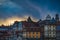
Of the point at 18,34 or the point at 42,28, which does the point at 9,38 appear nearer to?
the point at 18,34

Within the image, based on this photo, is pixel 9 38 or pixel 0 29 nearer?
pixel 9 38

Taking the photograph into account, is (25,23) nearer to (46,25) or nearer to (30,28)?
(30,28)

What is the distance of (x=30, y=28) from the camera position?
1191 cm

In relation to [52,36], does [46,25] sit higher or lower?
higher

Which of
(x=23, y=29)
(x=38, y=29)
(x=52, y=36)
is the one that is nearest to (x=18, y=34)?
(x=23, y=29)

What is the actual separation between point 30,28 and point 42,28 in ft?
3.01

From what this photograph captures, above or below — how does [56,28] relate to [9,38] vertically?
above

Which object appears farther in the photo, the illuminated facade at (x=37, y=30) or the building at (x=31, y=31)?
the building at (x=31, y=31)

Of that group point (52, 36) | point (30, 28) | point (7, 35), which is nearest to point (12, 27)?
point (7, 35)

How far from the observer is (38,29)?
1191 centimetres

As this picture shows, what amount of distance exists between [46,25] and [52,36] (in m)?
0.94

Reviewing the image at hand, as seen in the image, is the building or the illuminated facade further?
the building

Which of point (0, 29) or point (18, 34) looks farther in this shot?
point (0, 29)

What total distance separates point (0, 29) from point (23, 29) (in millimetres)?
2227
